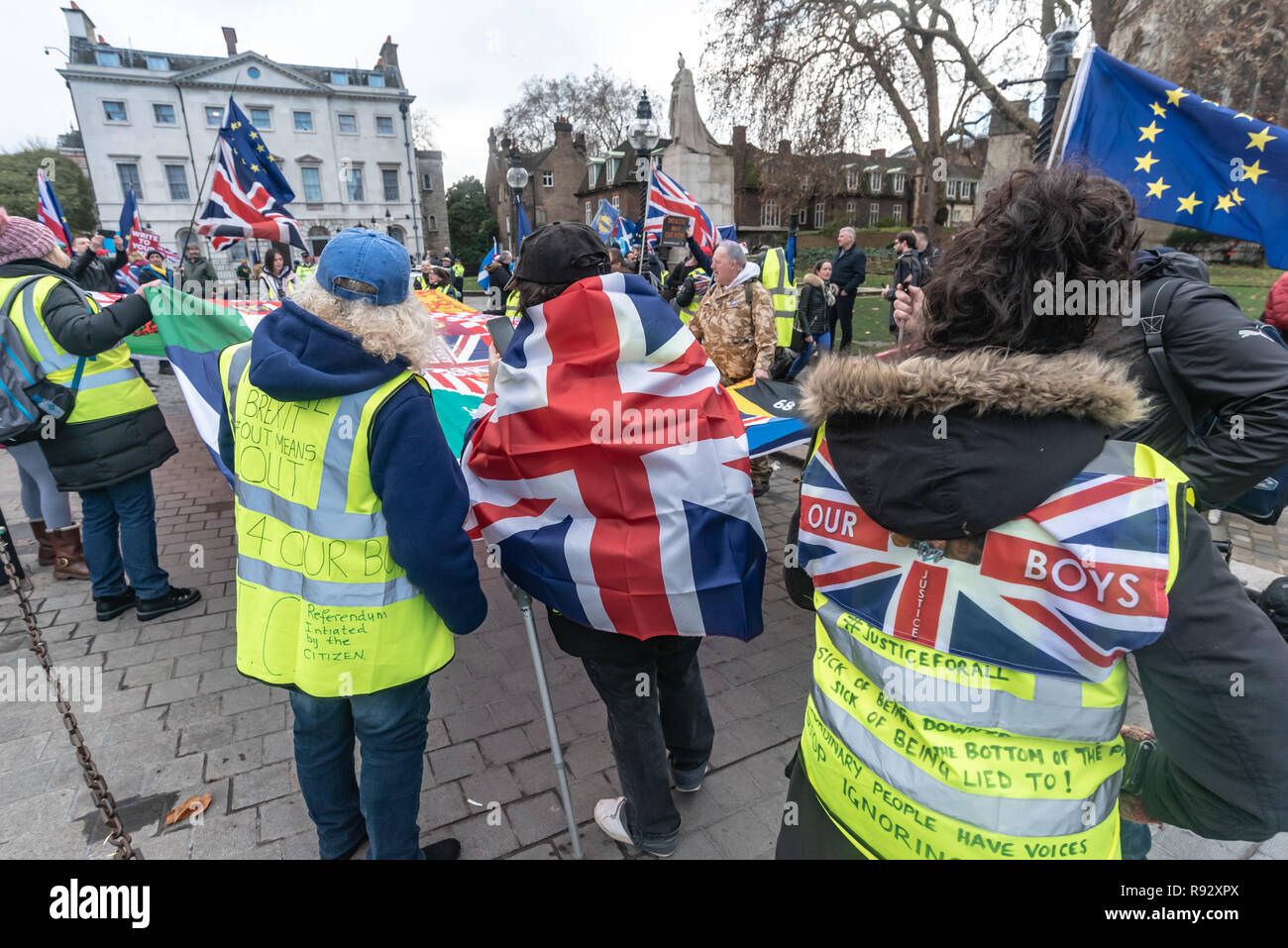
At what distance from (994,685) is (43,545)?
6.27 meters

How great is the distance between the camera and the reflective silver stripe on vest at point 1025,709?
1119 mm

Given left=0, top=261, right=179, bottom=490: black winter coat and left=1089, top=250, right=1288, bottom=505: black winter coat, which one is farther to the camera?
left=0, top=261, right=179, bottom=490: black winter coat

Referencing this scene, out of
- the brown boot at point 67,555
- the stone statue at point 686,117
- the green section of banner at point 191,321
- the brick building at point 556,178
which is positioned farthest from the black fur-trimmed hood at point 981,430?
the brick building at point 556,178

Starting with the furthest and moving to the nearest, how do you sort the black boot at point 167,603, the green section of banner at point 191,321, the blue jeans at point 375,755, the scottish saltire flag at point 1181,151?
the black boot at point 167,603, the green section of banner at point 191,321, the scottish saltire flag at point 1181,151, the blue jeans at point 375,755

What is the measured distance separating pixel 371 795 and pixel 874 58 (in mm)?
21191

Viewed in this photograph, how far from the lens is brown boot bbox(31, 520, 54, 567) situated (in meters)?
4.88

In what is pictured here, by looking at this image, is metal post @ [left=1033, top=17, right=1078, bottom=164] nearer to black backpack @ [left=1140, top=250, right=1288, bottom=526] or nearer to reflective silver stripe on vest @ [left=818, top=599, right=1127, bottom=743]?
black backpack @ [left=1140, top=250, right=1288, bottom=526]

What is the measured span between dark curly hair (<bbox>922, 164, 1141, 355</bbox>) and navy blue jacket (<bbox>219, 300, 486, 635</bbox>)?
1.35m

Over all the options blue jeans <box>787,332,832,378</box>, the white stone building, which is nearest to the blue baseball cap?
blue jeans <box>787,332,832,378</box>

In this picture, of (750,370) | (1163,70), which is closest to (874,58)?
(1163,70)

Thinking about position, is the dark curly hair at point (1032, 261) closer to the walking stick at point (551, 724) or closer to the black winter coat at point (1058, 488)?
the black winter coat at point (1058, 488)

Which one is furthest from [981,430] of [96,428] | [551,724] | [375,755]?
[96,428]

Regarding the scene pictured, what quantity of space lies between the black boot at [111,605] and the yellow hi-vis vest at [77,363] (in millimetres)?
1142

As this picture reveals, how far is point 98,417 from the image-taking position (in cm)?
385
